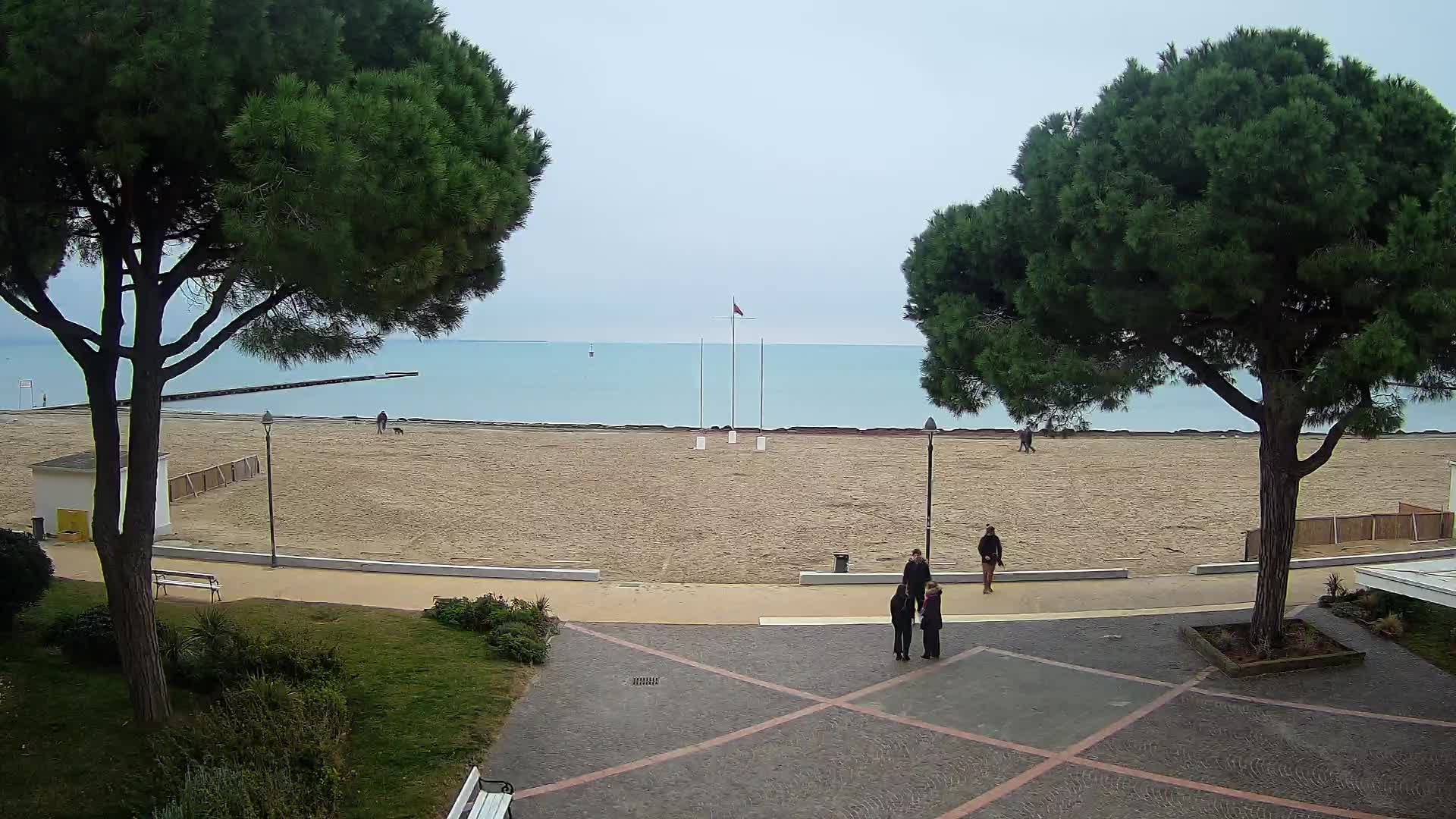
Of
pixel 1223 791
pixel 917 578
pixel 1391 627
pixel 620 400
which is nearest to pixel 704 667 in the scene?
pixel 917 578

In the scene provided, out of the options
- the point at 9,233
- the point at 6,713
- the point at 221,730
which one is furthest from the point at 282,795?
the point at 9,233

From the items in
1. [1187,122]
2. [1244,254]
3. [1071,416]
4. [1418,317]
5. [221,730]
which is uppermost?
[1187,122]

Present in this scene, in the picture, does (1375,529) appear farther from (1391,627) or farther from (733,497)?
(733,497)

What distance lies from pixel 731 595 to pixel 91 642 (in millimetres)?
9959

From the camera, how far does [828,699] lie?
40.2 feet

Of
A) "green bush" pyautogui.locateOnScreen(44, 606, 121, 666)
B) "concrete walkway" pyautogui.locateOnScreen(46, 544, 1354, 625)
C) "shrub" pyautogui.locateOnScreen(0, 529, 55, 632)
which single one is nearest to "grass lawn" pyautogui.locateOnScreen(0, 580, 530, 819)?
"green bush" pyautogui.locateOnScreen(44, 606, 121, 666)

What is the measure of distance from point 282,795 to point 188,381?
5206 inches

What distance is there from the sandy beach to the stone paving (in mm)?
6068

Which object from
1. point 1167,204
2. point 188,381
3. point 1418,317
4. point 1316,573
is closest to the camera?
point 1418,317

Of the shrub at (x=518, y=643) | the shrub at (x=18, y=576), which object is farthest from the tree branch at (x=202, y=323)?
the shrub at (x=518, y=643)

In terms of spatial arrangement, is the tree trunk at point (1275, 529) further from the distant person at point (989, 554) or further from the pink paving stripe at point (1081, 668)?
the distant person at point (989, 554)

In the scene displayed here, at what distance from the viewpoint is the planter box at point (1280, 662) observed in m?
13.1

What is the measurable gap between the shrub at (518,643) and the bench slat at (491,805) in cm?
483

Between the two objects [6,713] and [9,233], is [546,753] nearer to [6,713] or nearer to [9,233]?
[6,713]
